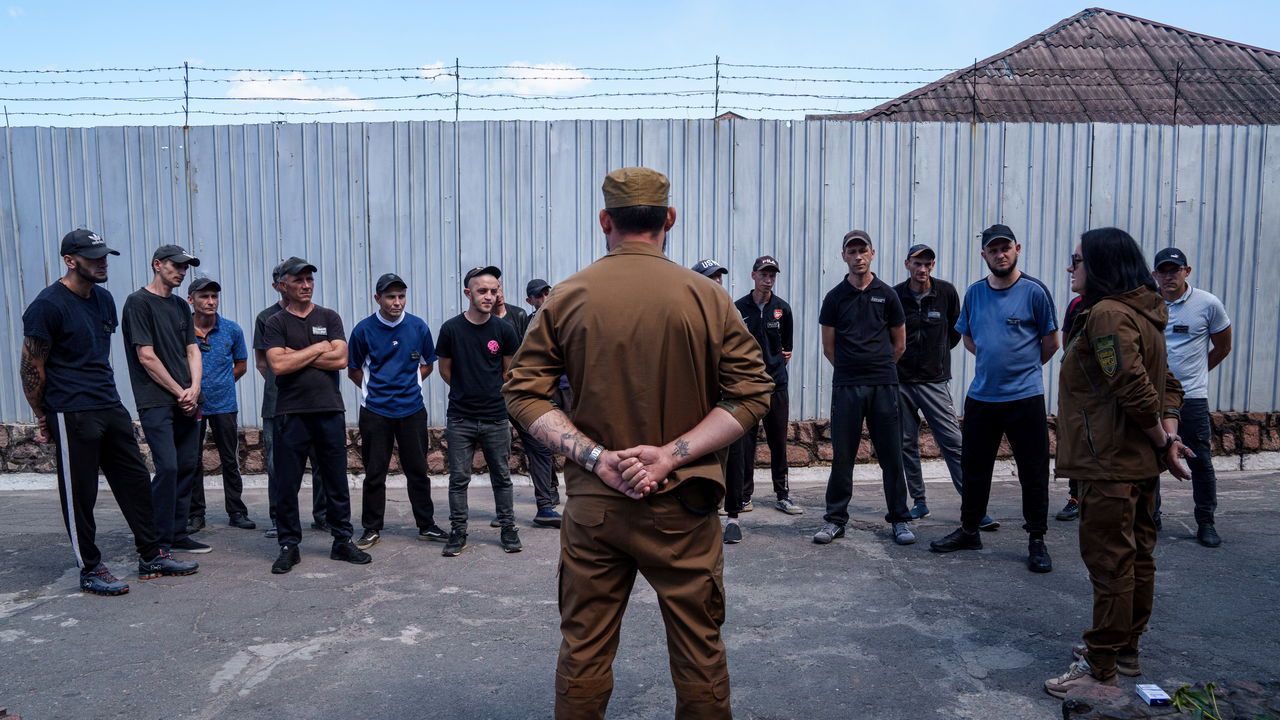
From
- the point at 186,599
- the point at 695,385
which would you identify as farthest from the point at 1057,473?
the point at 186,599

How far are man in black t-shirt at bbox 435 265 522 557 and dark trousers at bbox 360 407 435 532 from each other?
22 cm

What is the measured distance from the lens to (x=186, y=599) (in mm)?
5285

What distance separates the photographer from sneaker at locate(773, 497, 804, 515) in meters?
7.27

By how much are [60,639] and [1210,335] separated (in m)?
6.98

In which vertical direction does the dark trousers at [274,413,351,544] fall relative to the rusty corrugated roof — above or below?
below

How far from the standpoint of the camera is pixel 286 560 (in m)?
5.87

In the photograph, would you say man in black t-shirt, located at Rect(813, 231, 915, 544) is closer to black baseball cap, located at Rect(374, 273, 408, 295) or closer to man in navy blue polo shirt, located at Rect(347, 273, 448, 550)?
man in navy blue polo shirt, located at Rect(347, 273, 448, 550)

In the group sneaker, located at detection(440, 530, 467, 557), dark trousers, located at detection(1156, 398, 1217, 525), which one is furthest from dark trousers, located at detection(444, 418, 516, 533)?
dark trousers, located at detection(1156, 398, 1217, 525)

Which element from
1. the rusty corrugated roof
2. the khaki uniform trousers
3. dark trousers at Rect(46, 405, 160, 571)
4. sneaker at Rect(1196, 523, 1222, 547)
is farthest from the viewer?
the rusty corrugated roof

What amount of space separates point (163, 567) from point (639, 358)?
432 cm

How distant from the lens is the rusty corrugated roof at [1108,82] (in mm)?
13211

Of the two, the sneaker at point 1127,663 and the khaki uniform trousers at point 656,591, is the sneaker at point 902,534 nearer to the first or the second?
the sneaker at point 1127,663

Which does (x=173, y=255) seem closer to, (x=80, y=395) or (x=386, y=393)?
(x=80, y=395)

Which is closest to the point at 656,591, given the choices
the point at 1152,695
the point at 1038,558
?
the point at 1152,695
